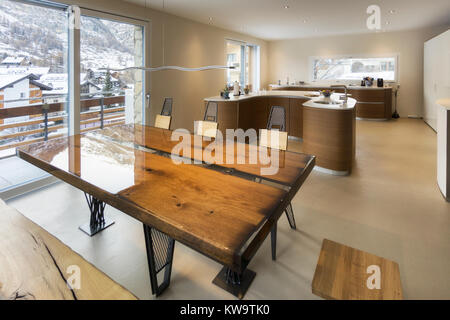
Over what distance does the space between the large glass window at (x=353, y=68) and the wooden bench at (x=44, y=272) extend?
996cm

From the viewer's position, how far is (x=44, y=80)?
353 cm

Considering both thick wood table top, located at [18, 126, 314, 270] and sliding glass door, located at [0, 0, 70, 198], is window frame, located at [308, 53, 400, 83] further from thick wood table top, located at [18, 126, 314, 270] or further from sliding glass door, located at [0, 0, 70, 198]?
thick wood table top, located at [18, 126, 314, 270]

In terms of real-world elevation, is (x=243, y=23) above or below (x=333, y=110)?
above

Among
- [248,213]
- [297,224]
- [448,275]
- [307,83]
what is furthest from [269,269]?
[307,83]

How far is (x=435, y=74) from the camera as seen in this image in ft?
20.9

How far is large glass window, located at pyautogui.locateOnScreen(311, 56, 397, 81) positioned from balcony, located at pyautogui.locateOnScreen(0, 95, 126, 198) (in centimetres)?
804

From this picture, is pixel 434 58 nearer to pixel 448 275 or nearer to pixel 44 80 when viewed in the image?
pixel 448 275

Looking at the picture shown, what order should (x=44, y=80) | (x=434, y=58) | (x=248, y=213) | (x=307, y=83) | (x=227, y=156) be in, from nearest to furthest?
1. (x=248, y=213)
2. (x=227, y=156)
3. (x=44, y=80)
4. (x=434, y=58)
5. (x=307, y=83)

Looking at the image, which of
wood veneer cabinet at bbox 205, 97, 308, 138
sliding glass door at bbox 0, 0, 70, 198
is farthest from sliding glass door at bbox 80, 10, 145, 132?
wood veneer cabinet at bbox 205, 97, 308, 138

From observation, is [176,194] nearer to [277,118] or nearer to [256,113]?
[277,118]

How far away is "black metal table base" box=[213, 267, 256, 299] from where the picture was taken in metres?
1.77

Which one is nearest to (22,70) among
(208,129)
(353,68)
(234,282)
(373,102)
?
(208,129)

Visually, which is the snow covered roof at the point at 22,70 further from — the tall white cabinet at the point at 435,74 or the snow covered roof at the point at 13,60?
the tall white cabinet at the point at 435,74
